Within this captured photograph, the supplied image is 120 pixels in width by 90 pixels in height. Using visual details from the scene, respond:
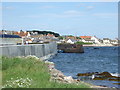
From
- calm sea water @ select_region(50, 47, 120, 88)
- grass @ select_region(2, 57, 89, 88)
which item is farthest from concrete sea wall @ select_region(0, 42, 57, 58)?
grass @ select_region(2, 57, 89, 88)

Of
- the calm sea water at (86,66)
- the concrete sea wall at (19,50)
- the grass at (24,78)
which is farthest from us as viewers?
the calm sea water at (86,66)

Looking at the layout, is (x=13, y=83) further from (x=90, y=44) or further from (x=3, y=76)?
(x=90, y=44)

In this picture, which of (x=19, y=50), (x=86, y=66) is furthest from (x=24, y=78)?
(x=86, y=66)

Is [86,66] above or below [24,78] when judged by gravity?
below

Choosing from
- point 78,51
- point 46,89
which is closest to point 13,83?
point 46,89

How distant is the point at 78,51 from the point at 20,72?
76.0 meters

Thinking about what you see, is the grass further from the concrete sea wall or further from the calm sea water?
the concrete sea wall

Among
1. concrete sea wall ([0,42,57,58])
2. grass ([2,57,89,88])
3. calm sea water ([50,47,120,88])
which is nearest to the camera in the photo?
grass ([2,57,89,88])

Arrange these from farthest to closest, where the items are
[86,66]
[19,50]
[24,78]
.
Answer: [86,66] < [19,50] < [24,78]

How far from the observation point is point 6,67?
15227 millimetres

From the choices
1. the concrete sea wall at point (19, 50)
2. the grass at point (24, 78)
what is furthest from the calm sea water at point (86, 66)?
the grass at point (24, 78)

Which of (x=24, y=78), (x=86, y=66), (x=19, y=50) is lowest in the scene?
(x=86, y=66)

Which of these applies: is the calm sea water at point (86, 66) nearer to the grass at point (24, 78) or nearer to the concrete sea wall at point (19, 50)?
the concrete sea wall at point (19, 50)

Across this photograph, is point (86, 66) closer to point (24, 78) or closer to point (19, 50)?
point (19, 50)
